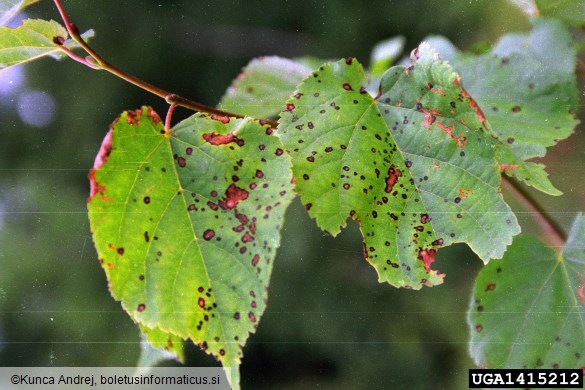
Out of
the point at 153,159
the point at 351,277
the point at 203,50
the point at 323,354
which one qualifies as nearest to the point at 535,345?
the point at 153,159

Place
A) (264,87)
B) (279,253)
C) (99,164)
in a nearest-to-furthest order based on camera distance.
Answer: (99,164) < (264,87) < (279,253)

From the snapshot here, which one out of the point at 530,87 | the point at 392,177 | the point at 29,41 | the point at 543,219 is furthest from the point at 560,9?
the point at 29,41

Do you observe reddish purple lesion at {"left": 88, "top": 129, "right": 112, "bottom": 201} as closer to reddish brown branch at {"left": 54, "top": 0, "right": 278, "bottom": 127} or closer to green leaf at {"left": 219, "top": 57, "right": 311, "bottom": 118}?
reddish brown branch at {"left": 54, "top": 0, "right": 278, "bottom": 127}

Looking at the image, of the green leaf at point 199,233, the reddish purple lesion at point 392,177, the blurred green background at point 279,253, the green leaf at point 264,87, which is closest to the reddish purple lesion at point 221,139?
the green leaf at point 199,233

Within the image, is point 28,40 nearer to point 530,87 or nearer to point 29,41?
point 29,41

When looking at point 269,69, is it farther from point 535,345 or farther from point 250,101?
point 535,345

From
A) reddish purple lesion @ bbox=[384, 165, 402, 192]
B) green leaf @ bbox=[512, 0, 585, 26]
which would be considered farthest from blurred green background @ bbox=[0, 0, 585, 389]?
reddish purple lesion @ bbox=[384, 165, 402, 192]
